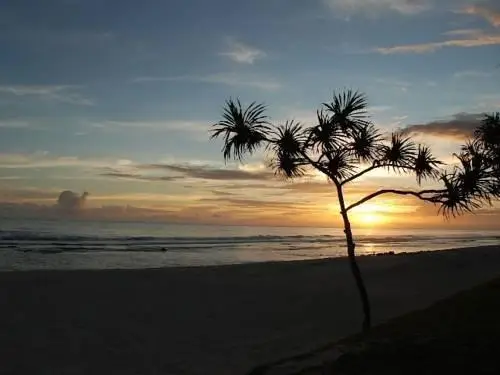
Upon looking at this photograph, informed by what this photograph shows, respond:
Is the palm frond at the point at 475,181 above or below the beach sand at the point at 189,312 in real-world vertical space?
above

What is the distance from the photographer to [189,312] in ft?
42.9

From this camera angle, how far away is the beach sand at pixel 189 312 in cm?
894

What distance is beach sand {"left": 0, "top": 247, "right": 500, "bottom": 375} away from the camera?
29.3 ft

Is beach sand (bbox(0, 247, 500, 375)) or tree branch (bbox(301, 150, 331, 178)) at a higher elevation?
tree branch (bbox(301, 150, 331, 178))

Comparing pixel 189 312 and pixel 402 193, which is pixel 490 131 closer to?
pixel 402 193

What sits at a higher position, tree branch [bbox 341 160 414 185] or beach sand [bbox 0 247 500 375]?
tree branch [bbox 341 160 414 185]

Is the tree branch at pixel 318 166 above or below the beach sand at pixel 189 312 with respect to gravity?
above

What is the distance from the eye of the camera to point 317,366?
18.1 ft

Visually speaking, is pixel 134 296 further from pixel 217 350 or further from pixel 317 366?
pixel 317 366

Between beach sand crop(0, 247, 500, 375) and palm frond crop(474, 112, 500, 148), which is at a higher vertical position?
palm frond crop(474, 112, 500, 148)

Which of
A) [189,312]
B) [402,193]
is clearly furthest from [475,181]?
[189,312]

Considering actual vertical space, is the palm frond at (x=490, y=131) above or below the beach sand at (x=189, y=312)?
above

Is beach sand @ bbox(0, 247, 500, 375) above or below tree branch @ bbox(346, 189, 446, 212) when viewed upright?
below

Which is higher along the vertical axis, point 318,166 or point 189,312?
point 318,166
